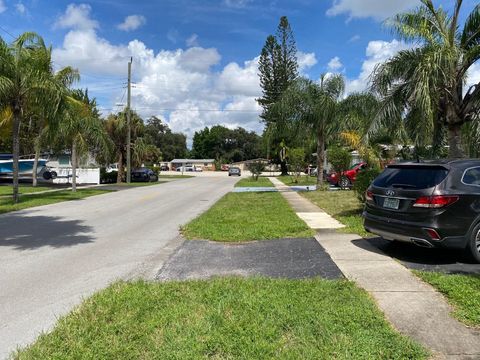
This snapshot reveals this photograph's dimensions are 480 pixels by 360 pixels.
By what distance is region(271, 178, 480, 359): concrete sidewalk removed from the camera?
4051mm

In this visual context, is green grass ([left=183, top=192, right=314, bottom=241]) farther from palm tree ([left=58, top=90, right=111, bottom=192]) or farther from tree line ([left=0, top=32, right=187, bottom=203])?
palm tree ([left=58, top=90, right=111, bottom=192])

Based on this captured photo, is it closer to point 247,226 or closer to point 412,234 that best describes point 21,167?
point 247,226

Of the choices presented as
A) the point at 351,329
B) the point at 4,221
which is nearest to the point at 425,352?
the point at 351,329

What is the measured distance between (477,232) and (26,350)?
638 cm

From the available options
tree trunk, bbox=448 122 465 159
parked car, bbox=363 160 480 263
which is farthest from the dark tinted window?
tree trunk, bbox=448 122 465 159

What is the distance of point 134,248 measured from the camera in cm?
890

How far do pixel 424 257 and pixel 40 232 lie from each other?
8.55m

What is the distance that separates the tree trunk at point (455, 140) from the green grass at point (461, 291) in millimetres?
5596

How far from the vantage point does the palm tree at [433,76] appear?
10.7 metres

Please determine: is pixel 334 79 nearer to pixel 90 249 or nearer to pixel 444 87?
pixel 444 87

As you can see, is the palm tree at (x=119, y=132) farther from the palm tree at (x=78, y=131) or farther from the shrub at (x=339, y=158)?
the shrub at (x=339, y=158)

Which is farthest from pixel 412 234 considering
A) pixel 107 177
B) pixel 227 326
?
pixel 107 177

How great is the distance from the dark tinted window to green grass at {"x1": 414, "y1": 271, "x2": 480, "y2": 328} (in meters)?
1.57

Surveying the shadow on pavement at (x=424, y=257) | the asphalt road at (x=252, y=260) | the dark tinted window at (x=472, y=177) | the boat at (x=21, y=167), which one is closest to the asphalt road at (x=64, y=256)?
the asphalt road at (x=252, y=260)
